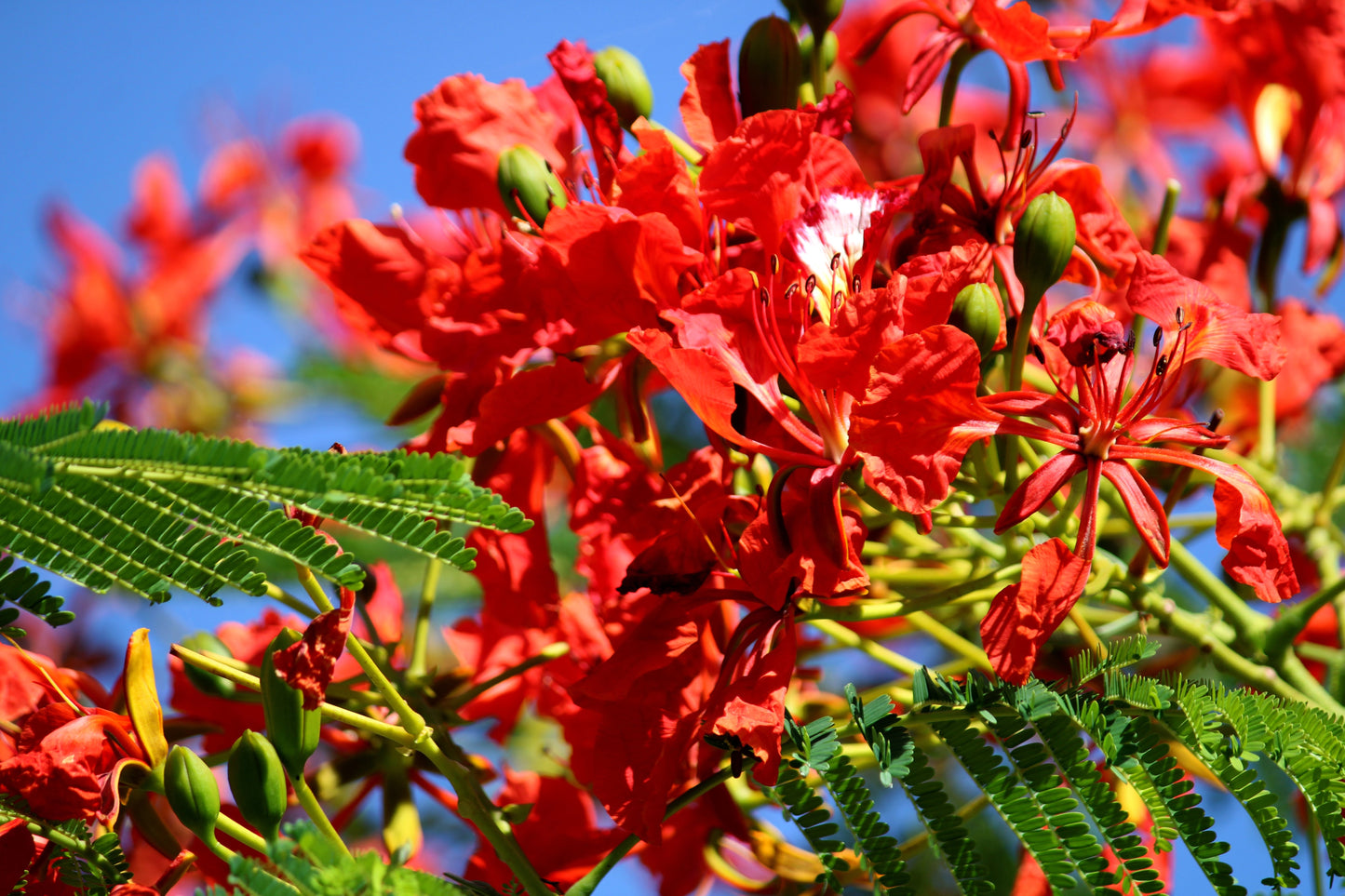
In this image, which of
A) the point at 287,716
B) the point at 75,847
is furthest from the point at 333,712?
the point at 75,847

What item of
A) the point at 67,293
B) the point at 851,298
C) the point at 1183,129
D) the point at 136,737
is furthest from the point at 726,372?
the point at 67,293

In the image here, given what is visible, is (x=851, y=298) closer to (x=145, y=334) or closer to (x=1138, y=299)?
(x=1138, y=299)

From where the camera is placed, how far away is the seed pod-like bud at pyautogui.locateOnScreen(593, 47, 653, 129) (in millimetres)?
1036

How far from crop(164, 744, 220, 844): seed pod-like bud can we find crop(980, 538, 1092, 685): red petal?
0.48 metres

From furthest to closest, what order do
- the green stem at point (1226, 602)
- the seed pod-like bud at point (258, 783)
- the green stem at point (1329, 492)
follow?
the green stem at point (1329, 492) < the green stem at point (1226, 602) < the seed pod-like bud at point (258, 783)

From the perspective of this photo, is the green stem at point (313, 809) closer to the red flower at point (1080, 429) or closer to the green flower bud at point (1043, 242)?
the red flower at point (1080, 429)

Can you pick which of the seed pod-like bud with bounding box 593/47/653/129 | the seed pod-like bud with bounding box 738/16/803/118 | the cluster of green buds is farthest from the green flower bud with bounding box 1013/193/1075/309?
the seed pod-like bud with bounding box 593/47/653/129

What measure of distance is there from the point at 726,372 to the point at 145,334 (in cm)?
228

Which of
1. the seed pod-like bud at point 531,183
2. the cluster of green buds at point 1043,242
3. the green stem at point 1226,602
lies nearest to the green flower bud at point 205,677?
the seed pod-like bud at point 531,183

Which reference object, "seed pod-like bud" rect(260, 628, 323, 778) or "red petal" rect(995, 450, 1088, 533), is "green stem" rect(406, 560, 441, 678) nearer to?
"seed pod-like bud" rect(260, 628, 323, 778)

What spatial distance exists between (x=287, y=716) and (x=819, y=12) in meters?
0.67

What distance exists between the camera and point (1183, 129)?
2225 mm

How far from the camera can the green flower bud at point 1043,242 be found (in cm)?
86

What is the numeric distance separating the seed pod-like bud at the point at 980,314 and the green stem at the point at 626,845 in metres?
0.31
